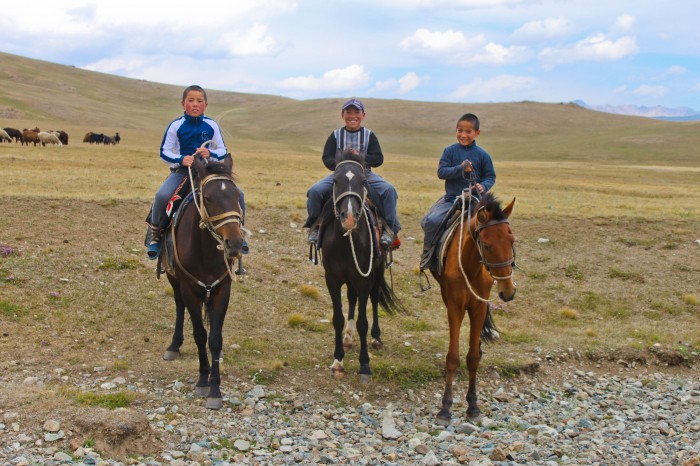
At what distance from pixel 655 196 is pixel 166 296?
29.7 meters

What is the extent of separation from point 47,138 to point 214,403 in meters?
47.9

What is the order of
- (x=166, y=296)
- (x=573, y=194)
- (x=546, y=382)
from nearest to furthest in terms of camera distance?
(x=546, y=382) → (x=166, y=296) → (x=573, y=194)

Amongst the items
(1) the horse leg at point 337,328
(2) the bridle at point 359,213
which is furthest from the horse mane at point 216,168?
(1) the horse leg at point 337,328

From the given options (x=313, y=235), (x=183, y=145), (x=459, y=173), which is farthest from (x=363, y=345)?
(x=183, y=145)

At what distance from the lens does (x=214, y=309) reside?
7.66 meters

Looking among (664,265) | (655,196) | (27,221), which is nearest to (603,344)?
(664,265)

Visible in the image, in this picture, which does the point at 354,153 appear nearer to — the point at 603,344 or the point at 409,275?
the point at 603,344

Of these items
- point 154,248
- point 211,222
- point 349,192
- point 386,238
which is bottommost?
point 154,248

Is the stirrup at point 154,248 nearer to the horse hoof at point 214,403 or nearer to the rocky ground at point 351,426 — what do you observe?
the rocky ground at point 351,426

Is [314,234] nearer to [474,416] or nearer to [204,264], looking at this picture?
[204,264]

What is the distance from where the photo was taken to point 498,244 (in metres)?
6.82

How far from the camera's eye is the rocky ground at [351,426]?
19.8 feet

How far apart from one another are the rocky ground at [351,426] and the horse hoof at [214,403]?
8 centimetres

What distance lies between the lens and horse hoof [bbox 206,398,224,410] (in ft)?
23.5
